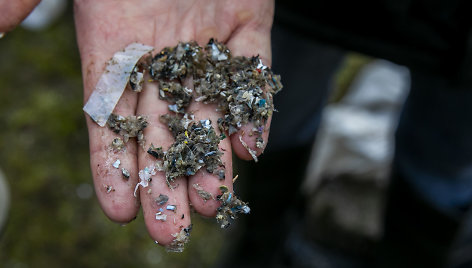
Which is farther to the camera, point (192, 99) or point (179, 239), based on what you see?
point (192, 99)

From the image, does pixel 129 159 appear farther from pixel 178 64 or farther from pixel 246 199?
pixel 246 199

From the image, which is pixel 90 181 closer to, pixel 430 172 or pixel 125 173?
pixel 125 173

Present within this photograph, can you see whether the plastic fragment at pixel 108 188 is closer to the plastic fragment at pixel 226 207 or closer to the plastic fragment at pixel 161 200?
the plastic fragment at pixel 161 200

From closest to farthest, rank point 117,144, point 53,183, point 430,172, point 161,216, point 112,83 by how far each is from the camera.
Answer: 1. point 161,216
2. point 117,144
3. point 112,83
4. point 430,172
5. point 53,183

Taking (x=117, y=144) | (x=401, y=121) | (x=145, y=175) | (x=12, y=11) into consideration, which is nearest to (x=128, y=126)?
(x=117, y=144)

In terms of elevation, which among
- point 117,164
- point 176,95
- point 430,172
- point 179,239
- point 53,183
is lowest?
point 53,183

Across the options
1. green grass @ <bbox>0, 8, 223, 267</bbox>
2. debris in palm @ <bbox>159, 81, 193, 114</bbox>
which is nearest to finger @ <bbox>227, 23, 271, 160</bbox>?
debris in palm @ <bbox>159, 81, 193, 114</bbox>

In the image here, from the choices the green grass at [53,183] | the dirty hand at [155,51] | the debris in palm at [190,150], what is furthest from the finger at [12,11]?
the green grass at [53,183]
